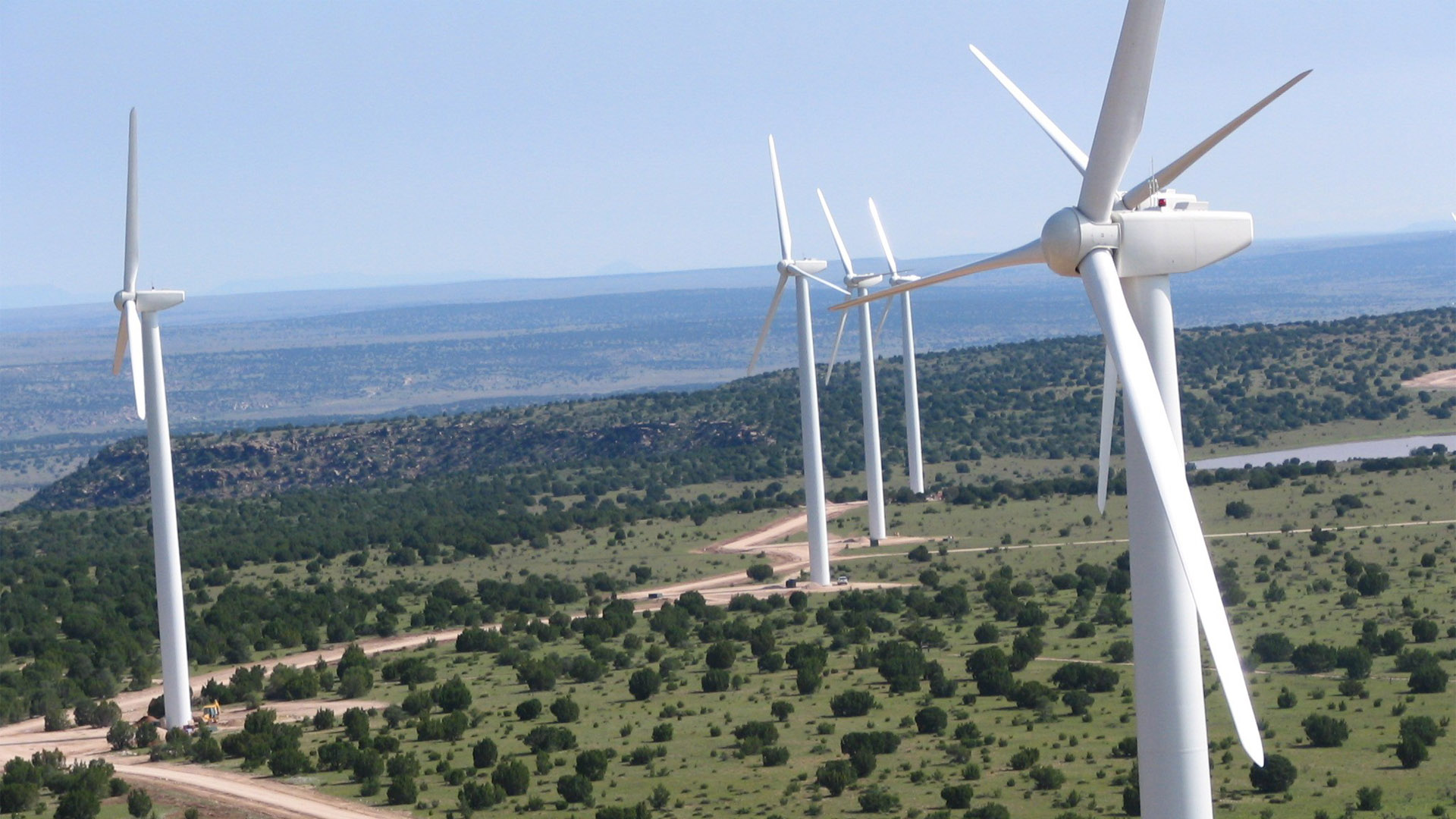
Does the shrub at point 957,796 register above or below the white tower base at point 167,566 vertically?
below

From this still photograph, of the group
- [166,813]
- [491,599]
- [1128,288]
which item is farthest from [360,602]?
[1128,288]

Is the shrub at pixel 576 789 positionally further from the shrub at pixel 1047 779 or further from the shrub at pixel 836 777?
→ the shrub at pixel 1047 779

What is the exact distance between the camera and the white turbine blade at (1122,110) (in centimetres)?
2269

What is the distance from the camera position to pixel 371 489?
451 feet

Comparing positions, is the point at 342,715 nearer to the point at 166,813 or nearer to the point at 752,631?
the point at 166,813

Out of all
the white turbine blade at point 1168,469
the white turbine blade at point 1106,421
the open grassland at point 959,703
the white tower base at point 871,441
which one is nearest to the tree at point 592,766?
the open grassland at point 959,703

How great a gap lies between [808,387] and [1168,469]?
52618 millimetres

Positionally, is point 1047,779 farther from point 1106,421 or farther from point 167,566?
point 167,566

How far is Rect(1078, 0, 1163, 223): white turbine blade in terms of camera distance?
893 inches

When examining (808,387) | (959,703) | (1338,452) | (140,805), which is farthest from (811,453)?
(1338,452)

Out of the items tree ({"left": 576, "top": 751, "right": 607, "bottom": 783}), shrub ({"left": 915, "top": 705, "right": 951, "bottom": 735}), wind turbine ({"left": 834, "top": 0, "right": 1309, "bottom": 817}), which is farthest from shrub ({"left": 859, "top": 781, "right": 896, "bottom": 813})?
wind turbine ({"left": 834, "top": 0, "right": 1309, "bottom": 817})

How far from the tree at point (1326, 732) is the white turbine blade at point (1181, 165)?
20244 millimetres

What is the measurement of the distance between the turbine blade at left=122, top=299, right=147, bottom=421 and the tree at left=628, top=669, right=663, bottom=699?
53.8 feet

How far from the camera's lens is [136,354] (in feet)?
165
